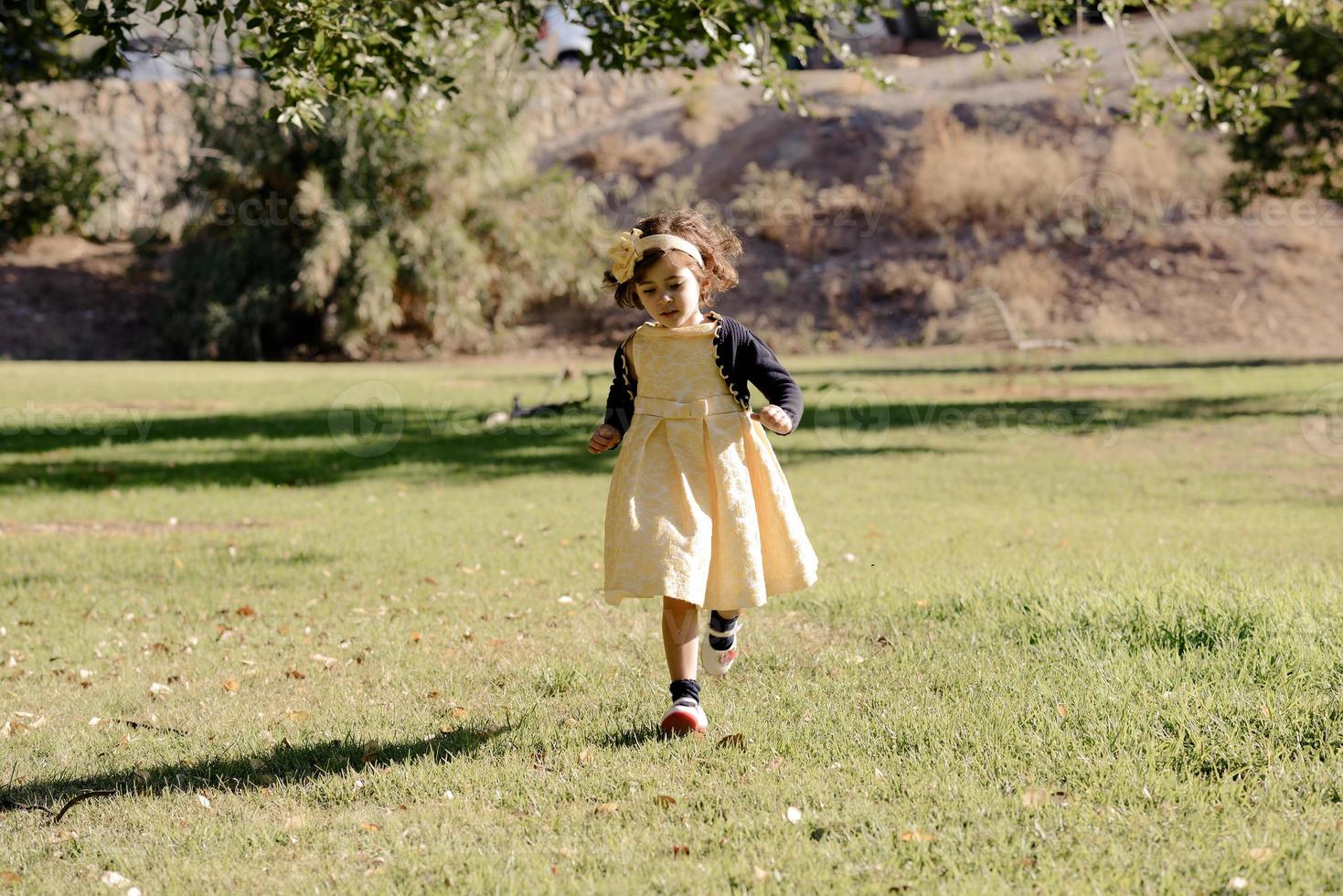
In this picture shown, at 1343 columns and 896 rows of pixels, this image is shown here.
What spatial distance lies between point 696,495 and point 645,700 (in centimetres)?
92

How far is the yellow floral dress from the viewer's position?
13.4ft

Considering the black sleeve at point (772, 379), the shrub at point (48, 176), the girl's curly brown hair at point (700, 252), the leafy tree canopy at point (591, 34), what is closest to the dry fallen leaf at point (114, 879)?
the girl's curly brown hair at point (700, 252)

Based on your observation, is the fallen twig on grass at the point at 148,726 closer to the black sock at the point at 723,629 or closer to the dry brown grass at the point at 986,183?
the black sock at the point at 723,629

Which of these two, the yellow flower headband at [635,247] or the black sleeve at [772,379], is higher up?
the yellow flower headband at [635,247]

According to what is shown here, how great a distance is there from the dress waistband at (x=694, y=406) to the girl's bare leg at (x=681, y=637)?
0.60 metres

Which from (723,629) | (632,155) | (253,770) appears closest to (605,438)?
(723,629)

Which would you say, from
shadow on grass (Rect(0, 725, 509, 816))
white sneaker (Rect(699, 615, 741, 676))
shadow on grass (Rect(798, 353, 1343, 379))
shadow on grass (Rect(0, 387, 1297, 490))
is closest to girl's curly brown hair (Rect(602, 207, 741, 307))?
white sneaker (Rect(699, 615, 741, 676))

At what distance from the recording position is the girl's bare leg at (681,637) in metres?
4.20

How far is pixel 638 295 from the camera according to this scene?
434 centimetres

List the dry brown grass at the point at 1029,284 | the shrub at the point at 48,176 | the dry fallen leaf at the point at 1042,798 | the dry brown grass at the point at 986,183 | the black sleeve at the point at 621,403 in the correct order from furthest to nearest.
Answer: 1. the dry brown grass at the point at 986,183
2. the dry brown grass at the point at 1029,284
3. the shrub at the point at 48,176
4. the black sleeve at the point at 621,403
5. the dry fallen leaf at the point at 1042,798

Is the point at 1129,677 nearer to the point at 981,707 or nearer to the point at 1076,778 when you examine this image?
the point at 981,707

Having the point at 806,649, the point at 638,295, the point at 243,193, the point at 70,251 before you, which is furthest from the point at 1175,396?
the point at 70,251

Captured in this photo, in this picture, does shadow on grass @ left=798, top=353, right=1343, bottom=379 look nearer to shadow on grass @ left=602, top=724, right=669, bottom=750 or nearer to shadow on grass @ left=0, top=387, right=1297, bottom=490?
shadow on grass @ left=0, top=387, right=1297, bottom=490

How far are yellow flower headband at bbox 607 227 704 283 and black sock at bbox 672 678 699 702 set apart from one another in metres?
1.32
